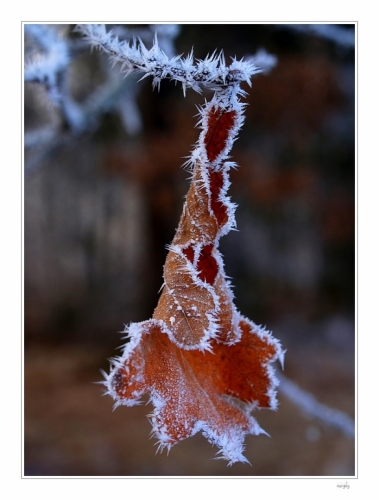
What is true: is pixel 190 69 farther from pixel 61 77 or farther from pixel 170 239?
pixel 170 239

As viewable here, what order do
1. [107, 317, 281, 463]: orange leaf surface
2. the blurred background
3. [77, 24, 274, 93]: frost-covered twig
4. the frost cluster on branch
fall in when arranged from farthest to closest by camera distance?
the blurred background < the frost cluster on branch < [107, 317, 281, 463]: orange leaf surface < [77, 24, 274, 93]: frost-covered twig

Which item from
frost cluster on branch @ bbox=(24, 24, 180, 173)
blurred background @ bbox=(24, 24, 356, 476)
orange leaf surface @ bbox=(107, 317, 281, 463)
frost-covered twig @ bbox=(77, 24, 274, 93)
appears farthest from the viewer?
blurred background @ bbox=(24, 24, 356, 476)

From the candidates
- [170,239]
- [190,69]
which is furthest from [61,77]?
[170,239]

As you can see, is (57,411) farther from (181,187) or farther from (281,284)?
(281,284)

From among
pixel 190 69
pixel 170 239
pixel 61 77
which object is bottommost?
pixel 190 69

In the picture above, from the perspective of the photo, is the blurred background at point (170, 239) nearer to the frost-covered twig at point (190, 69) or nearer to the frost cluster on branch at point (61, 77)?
the frost cluster on branch at point (61, 77)

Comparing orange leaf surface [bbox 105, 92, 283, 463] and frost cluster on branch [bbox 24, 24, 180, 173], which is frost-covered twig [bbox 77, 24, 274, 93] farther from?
frost cluster on branch [bbox 24, 24, 180, 173]

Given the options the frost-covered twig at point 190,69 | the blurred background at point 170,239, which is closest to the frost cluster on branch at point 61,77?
the frost-covered twig at point 190,69

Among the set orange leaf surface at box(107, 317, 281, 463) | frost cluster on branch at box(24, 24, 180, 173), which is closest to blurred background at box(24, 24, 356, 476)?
frost cluster on branch at box(24, 24, 180, 173)
